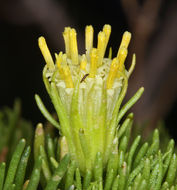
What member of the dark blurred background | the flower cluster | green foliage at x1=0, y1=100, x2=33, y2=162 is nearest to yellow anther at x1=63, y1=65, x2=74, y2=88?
the flower cluster

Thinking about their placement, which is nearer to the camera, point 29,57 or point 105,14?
point 105,14

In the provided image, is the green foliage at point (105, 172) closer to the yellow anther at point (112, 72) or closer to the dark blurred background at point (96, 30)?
the yellow anther at point (112, 72)

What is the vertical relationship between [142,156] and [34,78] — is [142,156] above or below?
below

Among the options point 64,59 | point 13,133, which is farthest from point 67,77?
point 13,133

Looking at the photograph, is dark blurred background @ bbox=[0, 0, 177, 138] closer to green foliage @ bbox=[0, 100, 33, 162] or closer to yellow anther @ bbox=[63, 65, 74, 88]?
green foliage @ bbox=[0, 100, 33, 162]

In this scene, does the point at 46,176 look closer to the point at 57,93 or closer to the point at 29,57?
the point at 57,93

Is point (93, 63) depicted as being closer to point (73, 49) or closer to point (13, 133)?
point (73, 49)

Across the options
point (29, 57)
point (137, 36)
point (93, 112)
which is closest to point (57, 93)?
point (93, 112)
